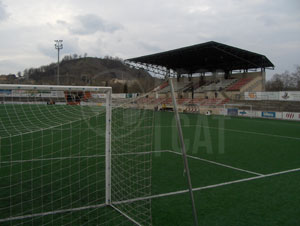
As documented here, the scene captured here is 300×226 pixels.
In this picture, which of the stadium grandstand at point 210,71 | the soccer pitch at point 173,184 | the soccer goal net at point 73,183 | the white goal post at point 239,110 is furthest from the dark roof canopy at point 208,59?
the soccer goal net at point 73,183

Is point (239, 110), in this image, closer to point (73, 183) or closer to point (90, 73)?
point (73, 183)

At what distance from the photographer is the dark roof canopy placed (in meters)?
28.9

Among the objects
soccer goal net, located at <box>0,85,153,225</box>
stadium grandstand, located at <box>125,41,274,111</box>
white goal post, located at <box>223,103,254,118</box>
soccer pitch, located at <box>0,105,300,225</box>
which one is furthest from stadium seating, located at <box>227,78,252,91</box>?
soccer goal net, located at <box>0,85,153,225</box>

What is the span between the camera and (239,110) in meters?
25.4

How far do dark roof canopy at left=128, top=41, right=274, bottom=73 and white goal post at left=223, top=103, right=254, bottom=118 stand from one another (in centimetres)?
628

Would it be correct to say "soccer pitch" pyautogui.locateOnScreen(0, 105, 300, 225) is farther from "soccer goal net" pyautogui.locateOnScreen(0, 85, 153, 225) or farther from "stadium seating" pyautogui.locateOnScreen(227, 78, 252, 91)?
"stadium seating" pyautogui.locateOnScreen(227, 78, 252, 91)

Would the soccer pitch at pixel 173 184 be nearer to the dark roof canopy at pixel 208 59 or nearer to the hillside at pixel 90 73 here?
the dark roof canopy at pixel 208 59

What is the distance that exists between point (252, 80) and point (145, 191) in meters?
30.7

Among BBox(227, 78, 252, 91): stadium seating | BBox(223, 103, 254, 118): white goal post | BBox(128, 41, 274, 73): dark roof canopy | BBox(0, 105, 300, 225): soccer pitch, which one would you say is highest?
BBox(128, 41, 274, 73): dark roof canopy

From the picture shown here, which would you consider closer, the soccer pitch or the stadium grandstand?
the soccer pitch

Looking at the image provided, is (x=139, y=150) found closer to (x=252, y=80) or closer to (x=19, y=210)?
(x=19, y=210)

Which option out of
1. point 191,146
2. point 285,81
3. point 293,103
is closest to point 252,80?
point 293,103

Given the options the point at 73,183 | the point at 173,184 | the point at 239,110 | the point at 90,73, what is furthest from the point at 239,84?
the point at 90,73

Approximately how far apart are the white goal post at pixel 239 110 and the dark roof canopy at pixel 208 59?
20.6 ft
